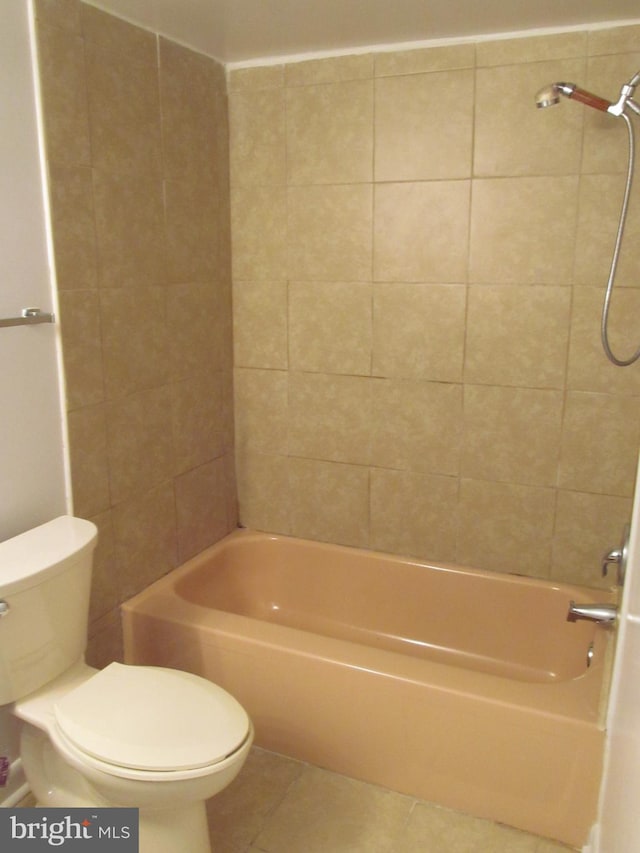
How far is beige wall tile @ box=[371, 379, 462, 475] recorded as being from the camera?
7.89ft

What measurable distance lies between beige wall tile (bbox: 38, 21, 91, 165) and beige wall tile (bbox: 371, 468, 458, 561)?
1398mm

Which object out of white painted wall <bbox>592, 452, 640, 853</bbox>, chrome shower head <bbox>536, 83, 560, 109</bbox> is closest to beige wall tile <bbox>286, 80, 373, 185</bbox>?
chrome shower head <bbox>536, 83, 560, 109</bbox>

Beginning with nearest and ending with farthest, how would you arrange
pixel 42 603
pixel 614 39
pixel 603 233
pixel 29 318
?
1. pixel 42 603
2. pixel 29 318
3. pixel 614 39
4. pixel 603 233

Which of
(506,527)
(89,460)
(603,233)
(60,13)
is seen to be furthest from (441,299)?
(60,13)

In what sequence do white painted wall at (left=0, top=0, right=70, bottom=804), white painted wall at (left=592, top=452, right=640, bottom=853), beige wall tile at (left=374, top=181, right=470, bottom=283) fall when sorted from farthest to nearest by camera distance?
1. beige wall tile at (left=374, top=181, right=470, bottom=283)
2. white painted wall at (left=0, top=0, right=70, bottom=804)
3. white painted wall at (left=592, top=452, right=640, bottom=853)

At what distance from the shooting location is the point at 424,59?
2223 millimetres

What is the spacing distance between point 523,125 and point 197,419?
140 cm

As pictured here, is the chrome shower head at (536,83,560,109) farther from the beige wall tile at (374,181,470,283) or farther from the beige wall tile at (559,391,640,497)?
the beige wall tile at (559,391,640,497)

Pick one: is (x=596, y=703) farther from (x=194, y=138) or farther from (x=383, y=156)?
(x=194, y=138)

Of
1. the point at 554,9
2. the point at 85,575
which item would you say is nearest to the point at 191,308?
the point at 85,575

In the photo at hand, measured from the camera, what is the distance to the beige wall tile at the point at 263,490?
2723mm

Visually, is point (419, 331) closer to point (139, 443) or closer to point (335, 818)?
point (139, 443)

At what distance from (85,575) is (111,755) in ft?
1.50

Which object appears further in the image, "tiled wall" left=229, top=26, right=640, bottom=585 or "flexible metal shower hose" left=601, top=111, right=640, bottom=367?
"tiled wall" left=229, top=26, right=640, bottom=585
